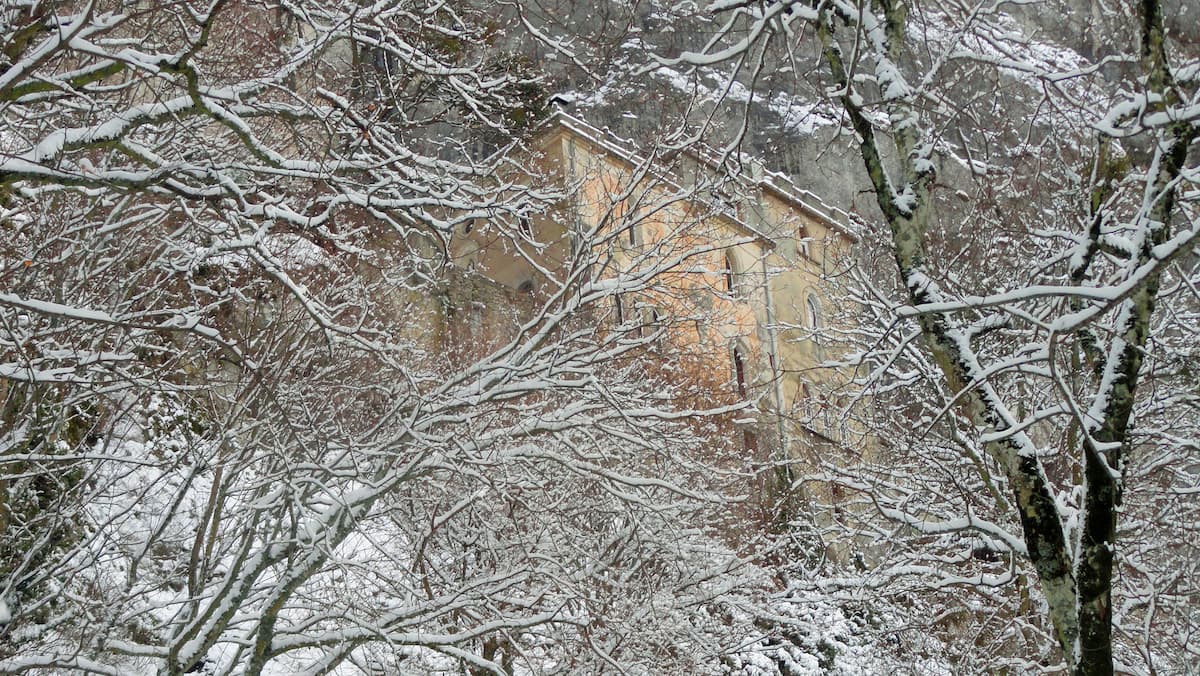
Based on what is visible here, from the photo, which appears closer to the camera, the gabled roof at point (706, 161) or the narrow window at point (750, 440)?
the gabled roof at point (706, 161)

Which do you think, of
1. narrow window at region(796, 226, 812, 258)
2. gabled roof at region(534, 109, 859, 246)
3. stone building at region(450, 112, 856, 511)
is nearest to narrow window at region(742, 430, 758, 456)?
stone building at region(450, 112, 856, 511)

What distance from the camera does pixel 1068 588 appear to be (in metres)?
5.66

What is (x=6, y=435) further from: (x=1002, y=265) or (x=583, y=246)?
(x=1002, y=265)

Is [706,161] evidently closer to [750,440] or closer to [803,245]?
[803,245]

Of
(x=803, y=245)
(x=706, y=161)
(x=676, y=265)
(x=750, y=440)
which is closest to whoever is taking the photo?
(x=706, y=161)

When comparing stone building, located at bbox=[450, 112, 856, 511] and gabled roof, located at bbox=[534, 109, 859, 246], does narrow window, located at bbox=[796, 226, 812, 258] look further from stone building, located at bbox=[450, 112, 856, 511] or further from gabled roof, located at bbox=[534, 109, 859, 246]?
gabled roof, located at bbox=[534, 109, 859, 246]

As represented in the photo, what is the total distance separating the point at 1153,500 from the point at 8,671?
10.4 metres

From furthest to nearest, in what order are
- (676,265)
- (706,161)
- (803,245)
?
(803,245)
(676,265)
(706,161)

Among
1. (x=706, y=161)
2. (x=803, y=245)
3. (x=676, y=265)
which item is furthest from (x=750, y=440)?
(x=706, y=161)

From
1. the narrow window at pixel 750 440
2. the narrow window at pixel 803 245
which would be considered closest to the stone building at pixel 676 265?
the narrow window at pixel 750 440

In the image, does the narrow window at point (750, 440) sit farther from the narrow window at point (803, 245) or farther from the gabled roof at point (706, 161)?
the gabled roof at point (706, 161)

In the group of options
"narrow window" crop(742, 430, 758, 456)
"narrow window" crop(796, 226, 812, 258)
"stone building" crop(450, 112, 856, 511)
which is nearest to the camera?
"stone building" crop(450, 112, 856, 511)

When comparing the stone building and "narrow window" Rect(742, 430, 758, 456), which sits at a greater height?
the stone building


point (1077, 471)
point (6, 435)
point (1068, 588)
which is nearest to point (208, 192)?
point (6, 435)
